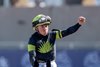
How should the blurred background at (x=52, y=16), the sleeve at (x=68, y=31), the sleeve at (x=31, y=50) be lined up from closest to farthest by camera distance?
the sleeve at (x=31, y=50), the sleeve at (x=68, y=31), the blurred background at (x=52, y=16)

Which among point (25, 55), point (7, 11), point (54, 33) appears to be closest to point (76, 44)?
point (25, 55)

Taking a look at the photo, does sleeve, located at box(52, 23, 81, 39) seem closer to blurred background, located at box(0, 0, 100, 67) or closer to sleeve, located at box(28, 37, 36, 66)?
sleeve, located at box(28, 37, 36, 66)

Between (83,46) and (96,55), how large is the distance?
33 cm

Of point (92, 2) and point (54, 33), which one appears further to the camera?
point (92, 2)

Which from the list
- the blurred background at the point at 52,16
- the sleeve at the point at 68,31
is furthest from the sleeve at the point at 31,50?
the blurred background at the point at 52,16

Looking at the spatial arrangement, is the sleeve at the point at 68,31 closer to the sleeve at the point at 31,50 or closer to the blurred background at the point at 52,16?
the sleeve at the point at 31,50

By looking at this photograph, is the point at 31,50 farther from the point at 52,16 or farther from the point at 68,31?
the point at 52,16

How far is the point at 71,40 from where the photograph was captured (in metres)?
13.5

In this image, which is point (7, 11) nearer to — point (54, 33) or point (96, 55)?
point (96, 55)

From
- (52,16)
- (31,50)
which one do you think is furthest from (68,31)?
(52,16)

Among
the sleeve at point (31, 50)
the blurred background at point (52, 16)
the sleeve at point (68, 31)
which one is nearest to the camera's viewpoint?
the sleeve at point (31, 50)

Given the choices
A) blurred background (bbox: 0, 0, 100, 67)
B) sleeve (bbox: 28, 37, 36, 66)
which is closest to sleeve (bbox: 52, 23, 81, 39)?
sleeve (bbox: 28, 37, 36, 66)

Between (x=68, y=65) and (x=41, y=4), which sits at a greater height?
(x=41, y=4)

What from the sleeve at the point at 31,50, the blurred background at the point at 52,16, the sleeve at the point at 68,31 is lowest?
the blurred background at the point at 52,16
